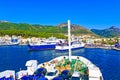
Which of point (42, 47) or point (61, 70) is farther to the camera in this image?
point (42, 47)

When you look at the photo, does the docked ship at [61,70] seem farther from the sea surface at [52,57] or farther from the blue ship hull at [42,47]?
the blue ship hull at [42,47]

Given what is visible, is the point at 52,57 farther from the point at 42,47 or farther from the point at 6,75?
the point at 6,75

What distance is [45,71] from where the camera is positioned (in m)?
35.1

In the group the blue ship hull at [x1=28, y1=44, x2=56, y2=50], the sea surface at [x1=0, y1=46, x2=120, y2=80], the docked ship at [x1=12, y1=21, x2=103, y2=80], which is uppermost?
the blue ship hull at [x1=28, y1=44, x2=56, y2=50]

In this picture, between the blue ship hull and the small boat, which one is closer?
the small boat

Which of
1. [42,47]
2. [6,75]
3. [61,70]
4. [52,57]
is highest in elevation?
[42,47]

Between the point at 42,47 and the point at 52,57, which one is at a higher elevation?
the point at 42,47

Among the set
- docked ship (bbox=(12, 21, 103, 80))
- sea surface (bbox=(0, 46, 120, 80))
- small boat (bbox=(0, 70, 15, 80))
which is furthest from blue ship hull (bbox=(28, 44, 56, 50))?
small boat (bbox=(0, 70, 15, 80))

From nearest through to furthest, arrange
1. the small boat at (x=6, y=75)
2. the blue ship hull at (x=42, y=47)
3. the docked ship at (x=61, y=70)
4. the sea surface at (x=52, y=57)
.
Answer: the small boat at (x=6, y=75)
the docked ship at (x=61, y=70)
the sea surface at (x=52, y=57)
the blue ship hull at (x=42, y=47)

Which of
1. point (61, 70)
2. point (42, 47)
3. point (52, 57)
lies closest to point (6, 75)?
point (61, 70)

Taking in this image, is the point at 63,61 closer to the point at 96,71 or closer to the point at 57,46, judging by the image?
the point at 96,71

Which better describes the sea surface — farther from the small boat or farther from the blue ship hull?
the small boat

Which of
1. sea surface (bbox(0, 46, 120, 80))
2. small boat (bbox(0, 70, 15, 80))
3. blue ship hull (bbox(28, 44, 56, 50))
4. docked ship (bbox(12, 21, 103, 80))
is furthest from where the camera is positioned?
blue ship hull (bbox(28, 44, 56, 50))

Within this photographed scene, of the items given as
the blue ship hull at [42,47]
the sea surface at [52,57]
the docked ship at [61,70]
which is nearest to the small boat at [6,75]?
the docked ship at [61,70]
